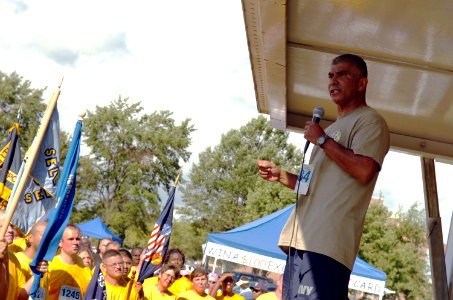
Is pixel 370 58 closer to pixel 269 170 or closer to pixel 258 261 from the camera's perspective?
pixel 269 170

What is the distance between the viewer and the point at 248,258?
55.0 ft

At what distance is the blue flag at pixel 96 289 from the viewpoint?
317 inches

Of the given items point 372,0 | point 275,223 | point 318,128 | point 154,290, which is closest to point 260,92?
point 372,0

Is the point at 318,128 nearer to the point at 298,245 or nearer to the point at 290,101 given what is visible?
the point at 298,245

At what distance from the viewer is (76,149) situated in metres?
7.07

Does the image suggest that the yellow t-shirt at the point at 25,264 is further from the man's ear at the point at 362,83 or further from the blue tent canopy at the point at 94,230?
the blue tent canopy at the point at 94,230

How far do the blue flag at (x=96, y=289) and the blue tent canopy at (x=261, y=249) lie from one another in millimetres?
8692

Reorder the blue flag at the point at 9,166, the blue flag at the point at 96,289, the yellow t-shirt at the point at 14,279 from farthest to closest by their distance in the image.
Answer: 1. the blue flag at the point at 9,166
2. the blue flag at the point at 96,289
3. the yellow t-shirt at the point at 14,279

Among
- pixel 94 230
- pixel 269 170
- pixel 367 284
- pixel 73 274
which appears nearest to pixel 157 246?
pixel 73 274

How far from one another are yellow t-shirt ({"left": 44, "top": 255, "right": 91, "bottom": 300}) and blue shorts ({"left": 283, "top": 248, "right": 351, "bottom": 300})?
4.57 meters

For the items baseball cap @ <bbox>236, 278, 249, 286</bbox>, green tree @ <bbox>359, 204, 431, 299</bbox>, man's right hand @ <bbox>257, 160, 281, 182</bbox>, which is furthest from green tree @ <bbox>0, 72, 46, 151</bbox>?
man's right hand @ <bbox>257, 160, 281, 182</bbox>

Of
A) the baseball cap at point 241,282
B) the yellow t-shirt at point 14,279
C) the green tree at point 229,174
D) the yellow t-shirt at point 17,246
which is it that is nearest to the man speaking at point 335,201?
the yellow t-shirt at point 14,279

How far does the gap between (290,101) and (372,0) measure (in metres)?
2.33

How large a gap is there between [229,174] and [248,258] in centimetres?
4516
